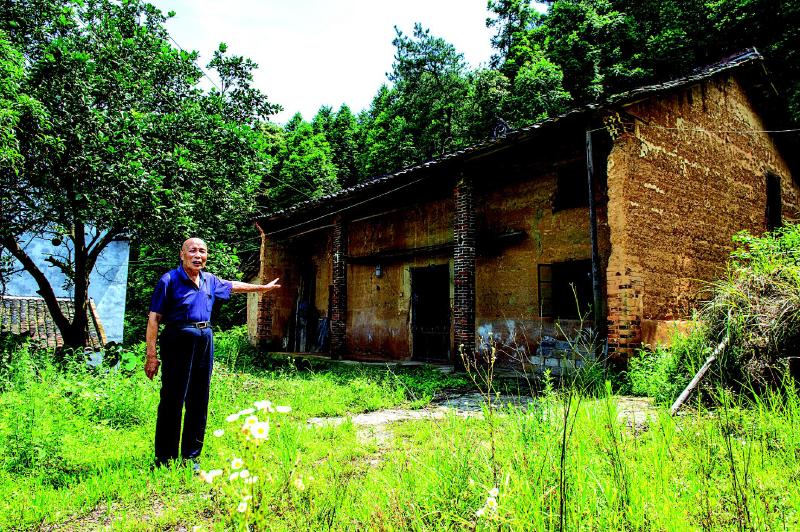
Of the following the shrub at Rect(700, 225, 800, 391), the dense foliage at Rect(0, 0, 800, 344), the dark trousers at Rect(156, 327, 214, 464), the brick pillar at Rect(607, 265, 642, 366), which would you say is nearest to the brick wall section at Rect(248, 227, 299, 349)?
the dense foliage at Rect(0, 0, 800, 344)

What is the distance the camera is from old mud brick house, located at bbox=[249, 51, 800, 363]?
7.35m

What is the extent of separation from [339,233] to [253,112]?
148 inches

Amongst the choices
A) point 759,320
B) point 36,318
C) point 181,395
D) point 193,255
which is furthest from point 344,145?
point 181,395

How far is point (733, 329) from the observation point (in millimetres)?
4531

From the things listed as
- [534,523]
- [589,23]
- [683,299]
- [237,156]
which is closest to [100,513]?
A: [534,523]

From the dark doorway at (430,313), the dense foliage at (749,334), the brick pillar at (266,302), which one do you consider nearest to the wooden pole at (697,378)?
the dense foliage at (749,334)

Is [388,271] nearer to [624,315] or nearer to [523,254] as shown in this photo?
[523,254]

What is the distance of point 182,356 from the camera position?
11.0 feet

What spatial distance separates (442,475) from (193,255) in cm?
243

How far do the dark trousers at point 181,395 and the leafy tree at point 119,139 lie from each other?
4235mm

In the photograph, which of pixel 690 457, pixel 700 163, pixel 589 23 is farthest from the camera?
pixel 589 23

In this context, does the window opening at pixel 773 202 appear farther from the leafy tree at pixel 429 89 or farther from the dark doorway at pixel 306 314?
the leafy tree at pixel 429 89

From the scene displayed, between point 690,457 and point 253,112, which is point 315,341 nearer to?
point 253,112

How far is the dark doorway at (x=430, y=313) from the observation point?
11.4 meters
